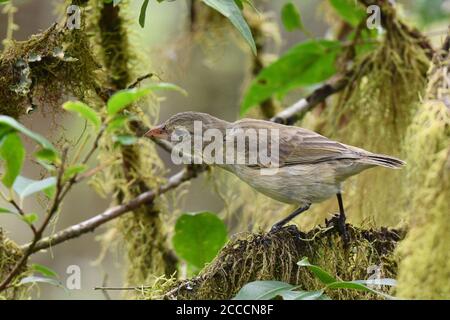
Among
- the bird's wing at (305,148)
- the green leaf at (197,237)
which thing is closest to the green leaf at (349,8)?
the bird's wing at (305,148)

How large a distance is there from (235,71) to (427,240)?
19.9 ft

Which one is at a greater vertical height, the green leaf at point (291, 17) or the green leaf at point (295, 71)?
the green leaf at point (291, 17)

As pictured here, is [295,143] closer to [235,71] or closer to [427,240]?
[427,240]

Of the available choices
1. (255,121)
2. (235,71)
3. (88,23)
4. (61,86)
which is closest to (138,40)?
(88,23)

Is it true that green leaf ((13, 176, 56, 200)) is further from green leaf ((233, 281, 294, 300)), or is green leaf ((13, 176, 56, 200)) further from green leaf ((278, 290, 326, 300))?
green leaf ((278, 290, 326, 300))

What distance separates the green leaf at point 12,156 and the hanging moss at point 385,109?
9.19 ft

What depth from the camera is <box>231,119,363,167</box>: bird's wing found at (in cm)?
398

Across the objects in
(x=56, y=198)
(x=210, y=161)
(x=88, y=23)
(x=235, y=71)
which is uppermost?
(x=235, y=71)

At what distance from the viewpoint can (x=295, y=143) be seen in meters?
4.10

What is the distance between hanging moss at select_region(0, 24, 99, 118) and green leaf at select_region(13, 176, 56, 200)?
2.22 feet

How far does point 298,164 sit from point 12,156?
2.00 metres

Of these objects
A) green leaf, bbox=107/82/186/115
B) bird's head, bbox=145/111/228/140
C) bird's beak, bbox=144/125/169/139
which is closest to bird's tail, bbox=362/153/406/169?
bird's head, bbox=145/111/228/140

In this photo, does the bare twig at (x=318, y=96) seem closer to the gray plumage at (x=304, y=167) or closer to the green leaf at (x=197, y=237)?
the gray plumage at (x=304, y=167)

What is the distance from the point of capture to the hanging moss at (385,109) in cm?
480
